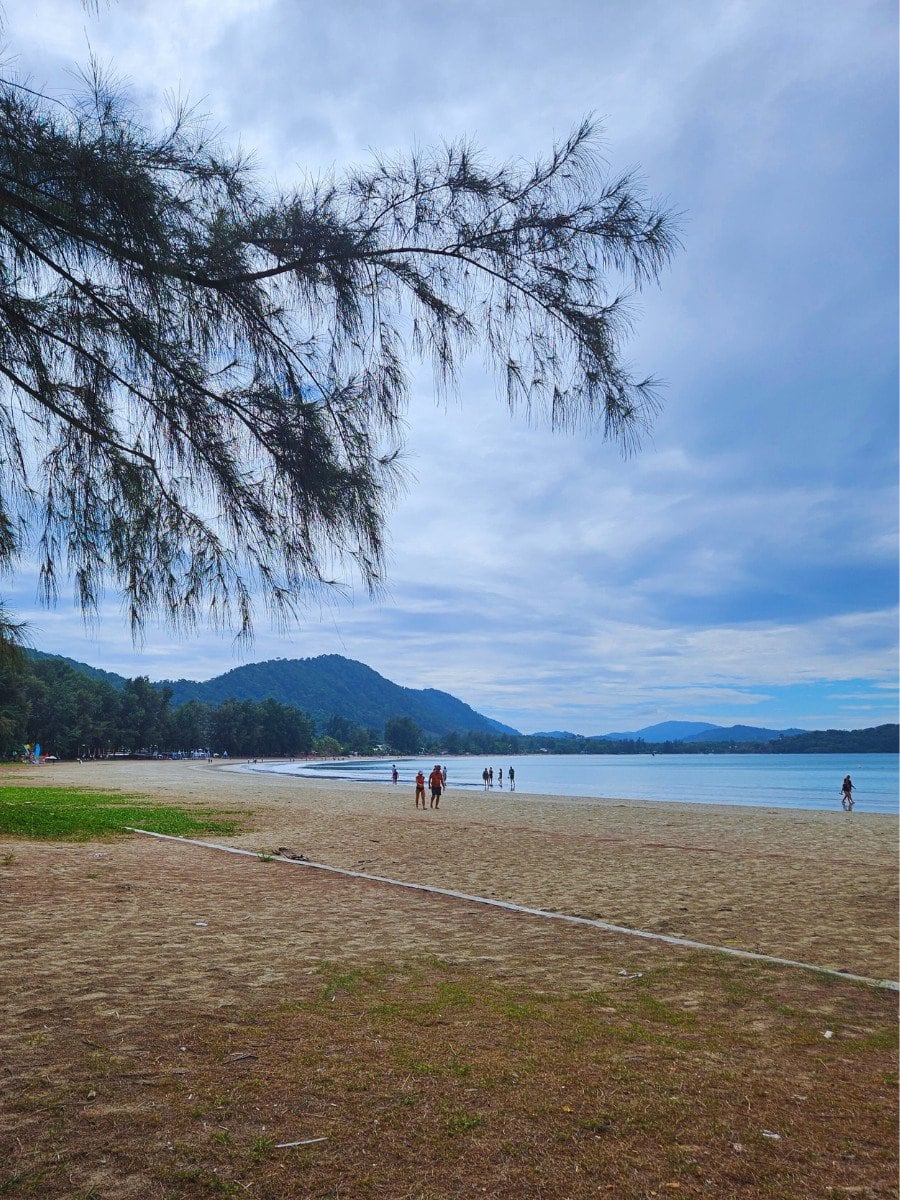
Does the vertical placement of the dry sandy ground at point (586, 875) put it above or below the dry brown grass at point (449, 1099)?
below

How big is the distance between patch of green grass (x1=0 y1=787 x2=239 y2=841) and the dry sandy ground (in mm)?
1024

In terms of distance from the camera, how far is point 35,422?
3.89 meters

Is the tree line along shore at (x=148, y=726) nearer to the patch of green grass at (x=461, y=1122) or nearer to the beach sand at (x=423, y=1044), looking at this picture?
the beach sand at (x=423, y=1044)

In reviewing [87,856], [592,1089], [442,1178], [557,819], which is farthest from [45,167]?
[557,819]

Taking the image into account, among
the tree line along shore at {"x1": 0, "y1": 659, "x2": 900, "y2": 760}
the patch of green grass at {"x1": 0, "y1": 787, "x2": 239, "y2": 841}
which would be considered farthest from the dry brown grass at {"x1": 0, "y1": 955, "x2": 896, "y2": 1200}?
the tree line along shore at {"x1": 0, "y1": 659, "x2": 900, "y2": 760}

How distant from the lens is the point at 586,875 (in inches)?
435

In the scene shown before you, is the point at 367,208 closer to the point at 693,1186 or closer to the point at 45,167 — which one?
the point at 45,167

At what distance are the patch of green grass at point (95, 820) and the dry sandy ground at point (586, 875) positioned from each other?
102 centimetres

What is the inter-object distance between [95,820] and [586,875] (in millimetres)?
9775

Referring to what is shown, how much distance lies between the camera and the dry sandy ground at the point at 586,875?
7.23 metres

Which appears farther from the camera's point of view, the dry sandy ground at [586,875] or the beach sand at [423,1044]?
the dry sandy ground at [586,875]

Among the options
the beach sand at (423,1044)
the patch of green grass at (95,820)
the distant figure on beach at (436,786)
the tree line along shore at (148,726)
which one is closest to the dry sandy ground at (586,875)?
the beach sand at (423,1044)

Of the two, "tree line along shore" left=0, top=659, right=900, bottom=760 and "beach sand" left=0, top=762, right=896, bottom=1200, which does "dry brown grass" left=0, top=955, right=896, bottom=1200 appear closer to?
"beach sand" left=0, top=762, right=896, bottom=1200

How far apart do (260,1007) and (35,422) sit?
3.53 meters
